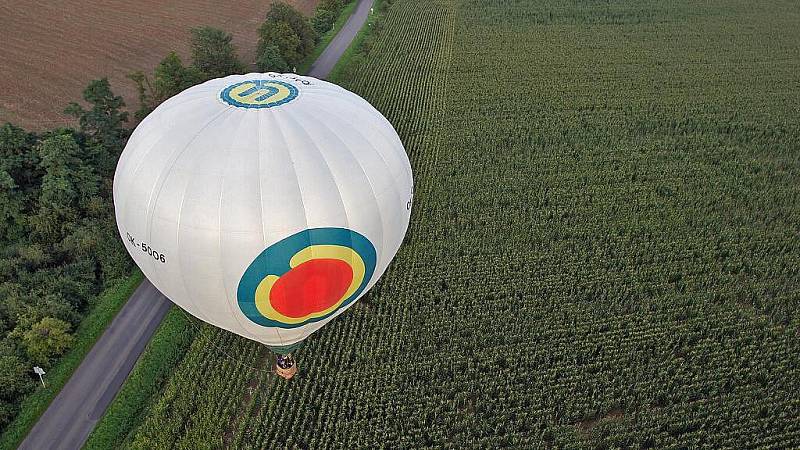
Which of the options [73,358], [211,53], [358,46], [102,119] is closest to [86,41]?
[211,53]

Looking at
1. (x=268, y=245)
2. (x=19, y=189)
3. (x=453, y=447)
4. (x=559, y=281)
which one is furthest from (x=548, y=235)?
(x=19, y=189)

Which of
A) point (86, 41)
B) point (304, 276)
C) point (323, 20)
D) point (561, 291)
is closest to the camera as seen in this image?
point (304, 276)

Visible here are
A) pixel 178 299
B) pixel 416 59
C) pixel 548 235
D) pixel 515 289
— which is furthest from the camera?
pixel 416 59

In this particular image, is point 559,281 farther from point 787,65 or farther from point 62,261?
point 787,65

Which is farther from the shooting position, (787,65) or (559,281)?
(787,65)

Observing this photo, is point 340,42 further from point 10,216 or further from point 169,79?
point 10,216

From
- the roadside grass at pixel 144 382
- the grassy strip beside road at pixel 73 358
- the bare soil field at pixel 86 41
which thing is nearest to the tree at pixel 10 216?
the grassy strip beside road at pixel 73 358
